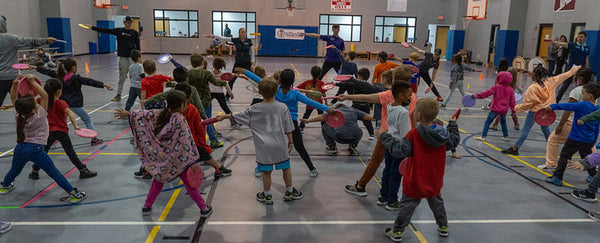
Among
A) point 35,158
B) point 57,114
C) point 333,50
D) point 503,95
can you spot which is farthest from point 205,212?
point 333,50

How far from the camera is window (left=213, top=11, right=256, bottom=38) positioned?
36250mm

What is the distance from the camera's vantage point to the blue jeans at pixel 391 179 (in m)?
5.21

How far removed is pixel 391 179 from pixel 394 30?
1475 inches

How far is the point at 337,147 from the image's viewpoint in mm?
8445

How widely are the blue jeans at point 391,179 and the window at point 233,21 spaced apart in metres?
32.0

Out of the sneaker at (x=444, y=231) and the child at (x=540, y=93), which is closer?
the sneaker at (x=444, y=231)

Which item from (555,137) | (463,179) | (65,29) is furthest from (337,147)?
(65,29)

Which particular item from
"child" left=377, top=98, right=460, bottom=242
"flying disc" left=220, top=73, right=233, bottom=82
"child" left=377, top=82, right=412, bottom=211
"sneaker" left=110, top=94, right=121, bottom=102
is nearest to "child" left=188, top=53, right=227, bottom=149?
"flying disc" left=220, top=73, right=233, bottom=82

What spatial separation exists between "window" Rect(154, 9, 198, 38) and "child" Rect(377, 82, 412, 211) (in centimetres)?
3366

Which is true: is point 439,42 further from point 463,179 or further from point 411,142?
point 411,142

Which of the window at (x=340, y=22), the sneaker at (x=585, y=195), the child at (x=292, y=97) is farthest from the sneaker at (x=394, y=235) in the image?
the window at (x=340, y=22)

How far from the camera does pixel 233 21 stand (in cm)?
3622

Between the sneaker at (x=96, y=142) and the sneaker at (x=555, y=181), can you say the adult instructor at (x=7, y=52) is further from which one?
the sneaker at (x=555, y=181)

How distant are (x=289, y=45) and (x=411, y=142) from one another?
33.5 meters
